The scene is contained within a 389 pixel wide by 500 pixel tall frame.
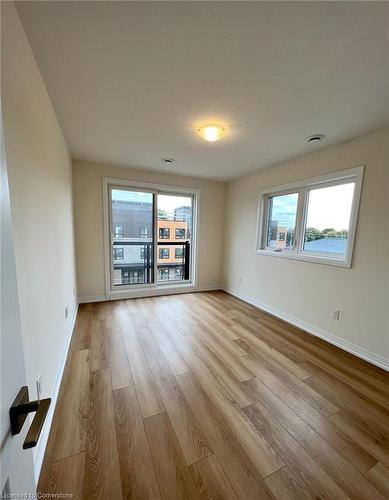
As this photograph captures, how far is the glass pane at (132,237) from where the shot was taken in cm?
383

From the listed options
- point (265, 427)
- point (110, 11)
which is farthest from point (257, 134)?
point (265, 427)

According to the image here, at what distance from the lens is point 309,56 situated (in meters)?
1.28

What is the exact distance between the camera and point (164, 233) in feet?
14.1

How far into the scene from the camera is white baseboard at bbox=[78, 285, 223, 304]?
367cm

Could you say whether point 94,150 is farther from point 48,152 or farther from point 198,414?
point 198,414

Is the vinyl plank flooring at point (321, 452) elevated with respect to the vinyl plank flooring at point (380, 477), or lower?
lower

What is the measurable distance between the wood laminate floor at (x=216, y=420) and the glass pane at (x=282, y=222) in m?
1.44

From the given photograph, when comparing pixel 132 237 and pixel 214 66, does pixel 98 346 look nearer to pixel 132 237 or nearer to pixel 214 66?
pixel 132 237

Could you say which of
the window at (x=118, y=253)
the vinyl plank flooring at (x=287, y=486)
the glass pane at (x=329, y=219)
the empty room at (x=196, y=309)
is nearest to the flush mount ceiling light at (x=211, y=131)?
the empty room at (x=196, y=309)

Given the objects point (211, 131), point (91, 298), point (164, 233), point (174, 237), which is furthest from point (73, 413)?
point (174, 237)

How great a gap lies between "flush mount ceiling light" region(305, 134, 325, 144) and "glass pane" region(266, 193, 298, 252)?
806mm

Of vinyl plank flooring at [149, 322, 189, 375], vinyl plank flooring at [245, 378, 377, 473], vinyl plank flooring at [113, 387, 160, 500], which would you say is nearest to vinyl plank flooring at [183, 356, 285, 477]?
vinyl plank flooring at [149, 322, 189, 375]

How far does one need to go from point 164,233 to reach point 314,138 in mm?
2906

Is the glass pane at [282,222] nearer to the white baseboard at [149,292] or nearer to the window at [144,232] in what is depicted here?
the white baseboard at [149,292]
